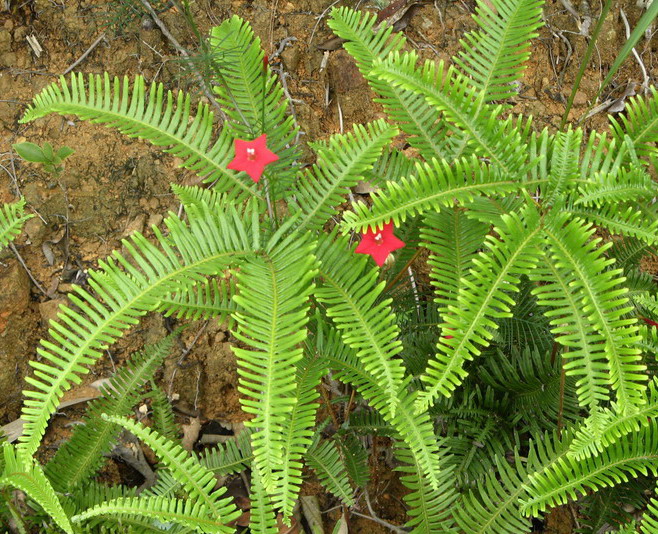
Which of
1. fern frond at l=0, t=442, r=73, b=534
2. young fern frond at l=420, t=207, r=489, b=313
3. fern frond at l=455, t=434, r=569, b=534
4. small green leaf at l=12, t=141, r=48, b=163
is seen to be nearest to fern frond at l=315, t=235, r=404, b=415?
young fern frond at l=420, t=207, r=489, b=313

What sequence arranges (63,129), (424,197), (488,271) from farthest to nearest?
(63,129)
(424,197)
(488,271)

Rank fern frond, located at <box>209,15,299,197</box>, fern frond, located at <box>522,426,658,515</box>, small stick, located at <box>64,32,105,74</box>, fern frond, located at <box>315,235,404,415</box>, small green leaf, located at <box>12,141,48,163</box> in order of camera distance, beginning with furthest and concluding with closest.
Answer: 1. small stick, located at <box>64,32,105,74</box>
2. small green leaf, located at <box>12,141,48,163</box>
3. fern frond, located at <box>209,15,299,197</box>
4. fern frond, located at <box>522,426,658,515</box>
5. fern frond, located at <box>315,235,404,415</box>

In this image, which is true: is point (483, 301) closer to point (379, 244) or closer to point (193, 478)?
point (379, 244)

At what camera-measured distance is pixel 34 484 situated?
1742 mm

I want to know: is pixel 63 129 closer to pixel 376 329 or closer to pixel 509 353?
pixel 376 329

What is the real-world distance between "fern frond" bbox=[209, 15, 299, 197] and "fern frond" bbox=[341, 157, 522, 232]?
0.42m

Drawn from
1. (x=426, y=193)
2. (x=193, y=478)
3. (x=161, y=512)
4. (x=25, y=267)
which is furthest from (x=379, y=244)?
(x=25, y=267)

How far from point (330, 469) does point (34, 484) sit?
0.93m

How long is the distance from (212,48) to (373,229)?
897 mm

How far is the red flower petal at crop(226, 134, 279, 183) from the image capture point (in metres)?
1.79

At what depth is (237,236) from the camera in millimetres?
1792

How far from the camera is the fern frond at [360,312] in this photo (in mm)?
1649

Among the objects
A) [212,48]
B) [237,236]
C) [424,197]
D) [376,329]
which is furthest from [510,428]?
[212,48]

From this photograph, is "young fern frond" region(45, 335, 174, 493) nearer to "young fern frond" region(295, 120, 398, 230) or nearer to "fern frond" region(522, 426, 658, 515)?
"young fern frond" region(295, 120, 398, 230)
